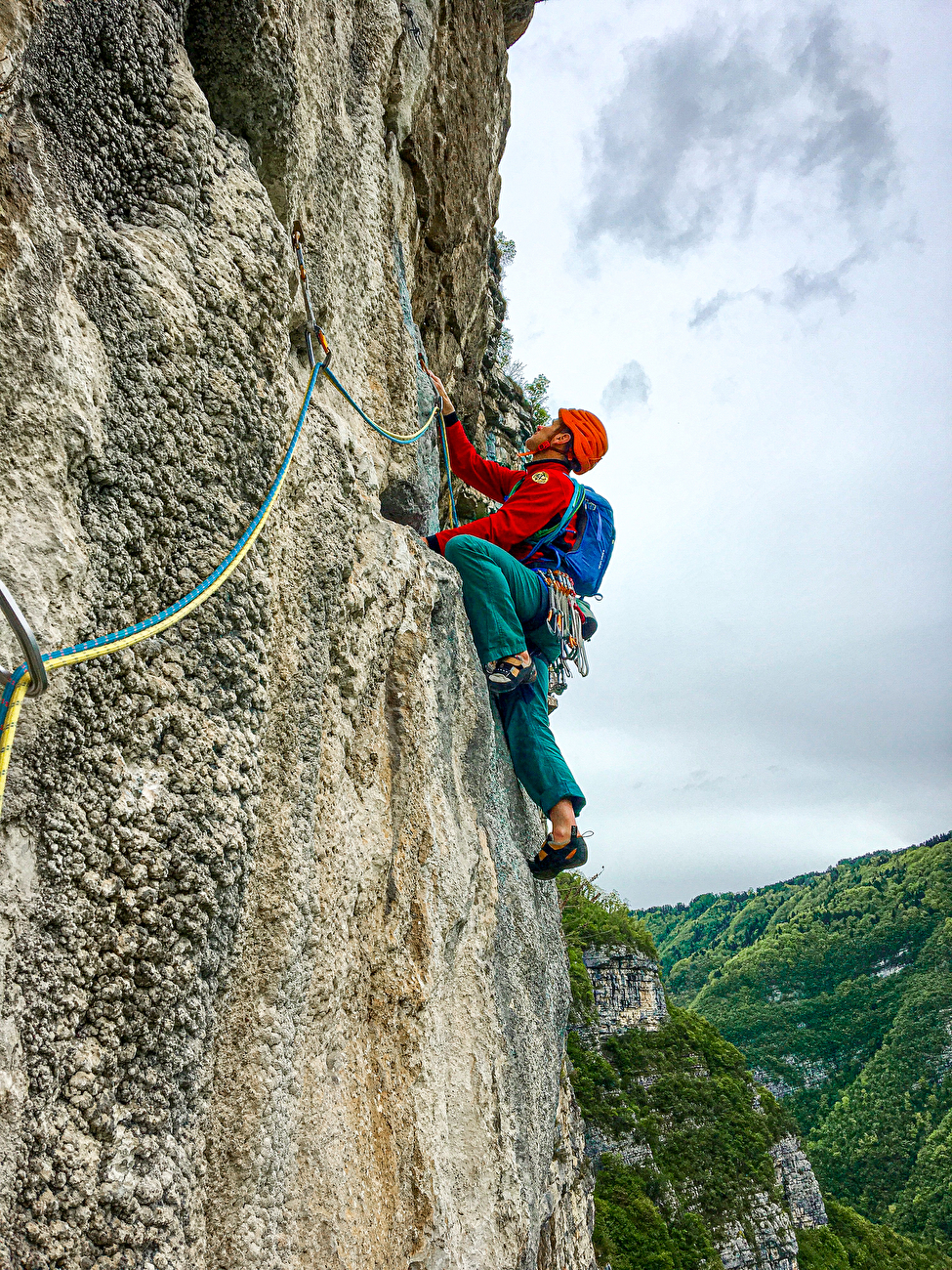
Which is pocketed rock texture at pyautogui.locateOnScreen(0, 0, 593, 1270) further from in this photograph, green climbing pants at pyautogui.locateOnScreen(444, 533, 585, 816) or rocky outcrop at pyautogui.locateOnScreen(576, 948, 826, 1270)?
rocky outcrop at pyautogui.locateOnScreen(576, 948, 826, 1270)

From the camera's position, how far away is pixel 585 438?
479cm

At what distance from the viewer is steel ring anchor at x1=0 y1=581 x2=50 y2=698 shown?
3.83ft

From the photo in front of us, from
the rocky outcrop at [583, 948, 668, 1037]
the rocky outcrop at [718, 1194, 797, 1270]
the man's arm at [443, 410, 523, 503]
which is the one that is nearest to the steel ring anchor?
the man's arm at [443, 410, 523, 503]

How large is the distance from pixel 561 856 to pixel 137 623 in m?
2.91

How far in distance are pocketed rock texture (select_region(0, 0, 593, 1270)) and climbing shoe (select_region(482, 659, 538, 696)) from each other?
455 mm

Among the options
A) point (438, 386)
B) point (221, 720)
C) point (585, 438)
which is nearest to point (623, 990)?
point (585, 438)

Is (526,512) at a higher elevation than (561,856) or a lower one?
higher

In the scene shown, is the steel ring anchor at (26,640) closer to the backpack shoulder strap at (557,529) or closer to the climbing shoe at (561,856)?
the climbing shoe at (561,856)

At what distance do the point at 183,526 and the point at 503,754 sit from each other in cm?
279

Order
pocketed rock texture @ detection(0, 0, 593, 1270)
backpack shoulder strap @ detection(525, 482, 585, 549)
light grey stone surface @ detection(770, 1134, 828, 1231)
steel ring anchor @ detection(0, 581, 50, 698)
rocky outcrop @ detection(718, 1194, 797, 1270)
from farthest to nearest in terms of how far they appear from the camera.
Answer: light grey stone surface @ detection(770, 1134, 828, 1231)
rocky outcrop @ detection(718, 1194, 797, 1270)
backpack shoulder strap @ detection(525, 482, 585, 549)
pocketed rock texture @ detection(0, 0, 593, 1270)
steel ring anchor @ detection(0, 581, 50, 698)

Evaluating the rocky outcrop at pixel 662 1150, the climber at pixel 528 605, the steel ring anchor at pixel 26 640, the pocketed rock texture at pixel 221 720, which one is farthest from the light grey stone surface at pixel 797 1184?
the steel ring anchor at pixel 26 640

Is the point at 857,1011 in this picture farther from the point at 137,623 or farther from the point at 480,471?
the point at 137,623

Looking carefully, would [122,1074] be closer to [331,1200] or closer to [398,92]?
[331,1200]

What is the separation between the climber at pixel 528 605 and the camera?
4.08m
